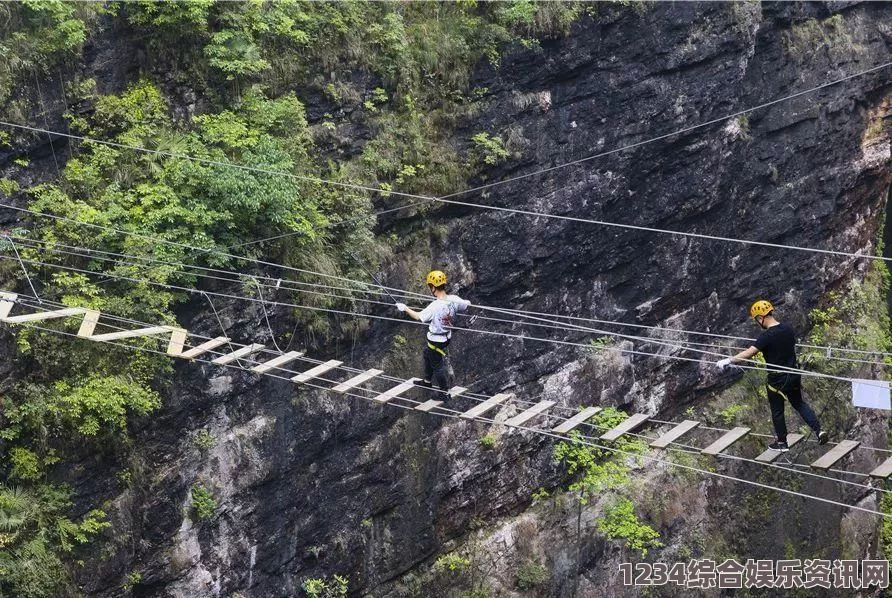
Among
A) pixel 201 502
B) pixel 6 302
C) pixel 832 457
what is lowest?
pixel 201 502

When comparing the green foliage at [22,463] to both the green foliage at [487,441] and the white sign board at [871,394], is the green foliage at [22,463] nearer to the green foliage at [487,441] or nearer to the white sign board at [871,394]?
the green foliage at [487,441]

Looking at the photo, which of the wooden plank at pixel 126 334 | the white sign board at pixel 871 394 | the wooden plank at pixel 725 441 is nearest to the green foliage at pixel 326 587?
the wooden plank at pixel 126 334

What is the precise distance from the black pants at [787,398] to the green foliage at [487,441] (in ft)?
16.8

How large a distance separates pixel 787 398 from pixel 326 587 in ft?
20.6

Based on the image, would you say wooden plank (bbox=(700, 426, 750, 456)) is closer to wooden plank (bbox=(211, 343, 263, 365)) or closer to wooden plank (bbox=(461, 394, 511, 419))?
wooden plank (bbox=(461, 394, 511, 419))

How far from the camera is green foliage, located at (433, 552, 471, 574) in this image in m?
13.5

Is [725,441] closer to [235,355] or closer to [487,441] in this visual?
[235,355]

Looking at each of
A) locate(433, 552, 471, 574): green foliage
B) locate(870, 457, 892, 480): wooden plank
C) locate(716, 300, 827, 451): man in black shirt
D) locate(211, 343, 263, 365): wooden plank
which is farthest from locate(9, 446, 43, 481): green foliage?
locate(870, 457, 892, 480): wooden plank

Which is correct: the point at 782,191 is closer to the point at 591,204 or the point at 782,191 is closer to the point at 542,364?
the point at 591,204

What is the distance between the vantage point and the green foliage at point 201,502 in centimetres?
1144

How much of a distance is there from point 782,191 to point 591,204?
3.92 meters

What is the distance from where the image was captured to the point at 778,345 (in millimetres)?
8875

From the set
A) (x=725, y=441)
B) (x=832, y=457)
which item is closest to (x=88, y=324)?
(x=725, y=441)

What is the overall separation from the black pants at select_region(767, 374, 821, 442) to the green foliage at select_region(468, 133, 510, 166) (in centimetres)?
563
